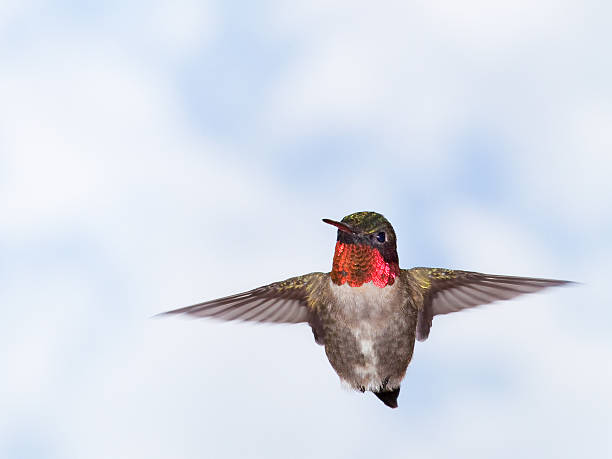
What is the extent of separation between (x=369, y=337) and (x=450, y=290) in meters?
0.49

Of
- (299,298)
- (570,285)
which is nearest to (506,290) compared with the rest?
(570,285)

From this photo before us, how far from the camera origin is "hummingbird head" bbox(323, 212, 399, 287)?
2895 mm

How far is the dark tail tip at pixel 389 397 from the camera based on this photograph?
11.1 feet

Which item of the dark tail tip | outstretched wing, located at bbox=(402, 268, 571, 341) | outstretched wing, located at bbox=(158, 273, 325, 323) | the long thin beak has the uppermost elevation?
outstretched wing, located at bbox=(402, 268, 571, 341)

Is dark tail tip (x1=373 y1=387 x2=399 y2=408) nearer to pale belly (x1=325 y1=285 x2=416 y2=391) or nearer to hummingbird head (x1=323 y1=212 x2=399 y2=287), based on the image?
pale belly (x1=325 y1=285 x2=416 y2=391)

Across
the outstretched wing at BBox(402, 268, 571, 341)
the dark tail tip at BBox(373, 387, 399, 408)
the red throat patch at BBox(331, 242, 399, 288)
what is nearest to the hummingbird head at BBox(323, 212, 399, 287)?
the red throat patch at BBox(331, 242, 399, 288)

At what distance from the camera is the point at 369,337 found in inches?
126

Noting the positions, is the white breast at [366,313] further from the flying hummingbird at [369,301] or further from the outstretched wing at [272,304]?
the outstretched wing at [272,304]

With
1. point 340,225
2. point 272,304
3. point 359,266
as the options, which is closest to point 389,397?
point 272,304

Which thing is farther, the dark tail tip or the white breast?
the dark tail tip

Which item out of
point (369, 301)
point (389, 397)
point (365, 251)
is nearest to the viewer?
point (365, 251)

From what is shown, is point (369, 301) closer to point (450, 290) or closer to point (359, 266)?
point (359, 266)

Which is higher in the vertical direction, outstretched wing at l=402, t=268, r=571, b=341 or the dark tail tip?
outstretched wing at l=402, t=268, r=571, b=341

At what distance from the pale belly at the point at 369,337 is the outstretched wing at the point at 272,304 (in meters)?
0.21
